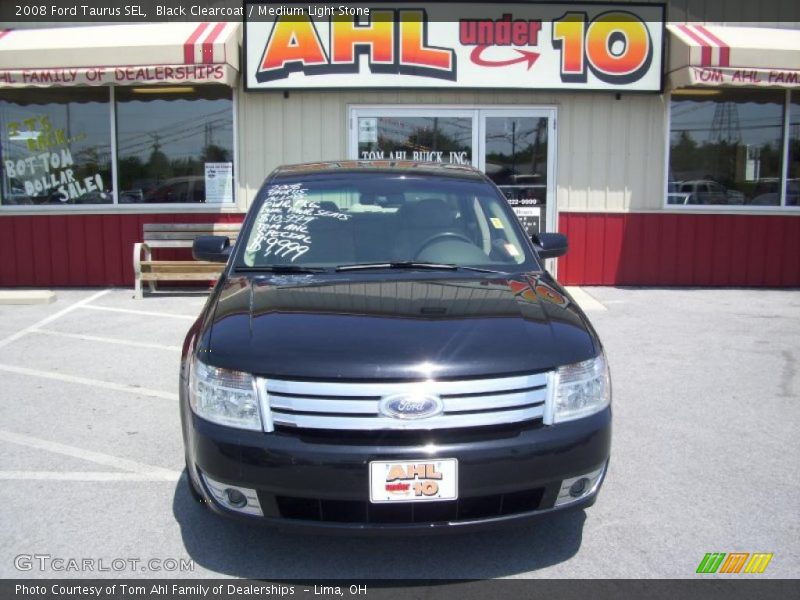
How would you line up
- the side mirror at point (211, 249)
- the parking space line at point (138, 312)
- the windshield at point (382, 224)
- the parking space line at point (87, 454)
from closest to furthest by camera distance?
the windshield at point (382, 224) → the parking space line at point (87, 454) → the side mirror at point (211, 249) → the parking space line at point (138, 312)

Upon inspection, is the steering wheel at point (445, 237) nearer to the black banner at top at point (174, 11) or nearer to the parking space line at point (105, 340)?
the parking space line at point (105, 340)

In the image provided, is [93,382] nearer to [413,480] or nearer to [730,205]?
[413,480]

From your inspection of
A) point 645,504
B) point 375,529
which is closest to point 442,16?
point 645,504

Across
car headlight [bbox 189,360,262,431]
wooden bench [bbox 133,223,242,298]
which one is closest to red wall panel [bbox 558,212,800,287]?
wooden bench [bbox 133,223,242,298]

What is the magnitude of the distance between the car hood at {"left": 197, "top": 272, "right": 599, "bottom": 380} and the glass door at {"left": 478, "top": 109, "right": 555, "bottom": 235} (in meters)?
6.81

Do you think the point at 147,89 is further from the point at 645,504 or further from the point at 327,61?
the point at 645,504

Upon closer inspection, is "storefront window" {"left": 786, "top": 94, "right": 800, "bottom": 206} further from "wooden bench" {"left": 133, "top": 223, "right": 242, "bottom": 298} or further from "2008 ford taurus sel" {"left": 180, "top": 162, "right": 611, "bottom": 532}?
"2008 ford taurus sel" {"left": 180, "top": 162, "right": 611, "bottom": 532}

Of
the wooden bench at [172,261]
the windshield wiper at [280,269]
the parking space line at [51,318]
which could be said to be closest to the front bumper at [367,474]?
the windshield wiper at [280,269]

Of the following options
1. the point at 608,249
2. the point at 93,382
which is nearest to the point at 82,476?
the point at 93,382

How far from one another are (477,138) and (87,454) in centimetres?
711

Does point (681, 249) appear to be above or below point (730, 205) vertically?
below

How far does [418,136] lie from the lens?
10102 mm

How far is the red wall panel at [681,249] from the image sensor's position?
1026 centimetres

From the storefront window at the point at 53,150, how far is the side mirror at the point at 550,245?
25.0 feet
